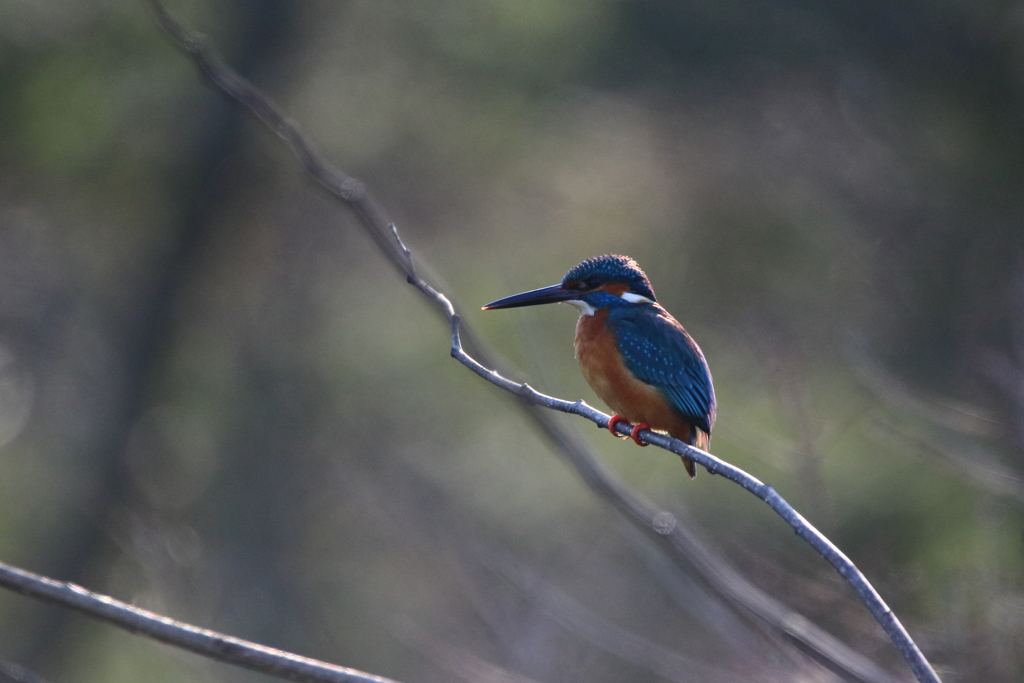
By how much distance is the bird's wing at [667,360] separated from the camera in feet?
8.38

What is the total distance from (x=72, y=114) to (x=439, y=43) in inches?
89.0

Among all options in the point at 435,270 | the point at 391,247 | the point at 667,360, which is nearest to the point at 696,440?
the point at 667,360

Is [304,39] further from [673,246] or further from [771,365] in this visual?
[771,365]

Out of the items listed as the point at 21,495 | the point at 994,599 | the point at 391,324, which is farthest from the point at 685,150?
the point at 21,495

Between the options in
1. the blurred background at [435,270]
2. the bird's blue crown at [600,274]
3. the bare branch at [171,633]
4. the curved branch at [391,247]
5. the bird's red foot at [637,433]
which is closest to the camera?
the bare branch at [171,633]

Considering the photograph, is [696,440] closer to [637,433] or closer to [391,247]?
[637,433]

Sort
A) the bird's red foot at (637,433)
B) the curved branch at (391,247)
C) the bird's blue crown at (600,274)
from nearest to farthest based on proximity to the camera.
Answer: the curved branch at (391,247), the bird's red foot at (637,433), the bird's blue crown at (600,274)

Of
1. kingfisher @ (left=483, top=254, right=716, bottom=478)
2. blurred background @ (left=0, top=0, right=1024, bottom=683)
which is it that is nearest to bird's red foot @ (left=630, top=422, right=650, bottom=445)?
kingfisher @ (left=483, top=254, right=716, bottom=478)

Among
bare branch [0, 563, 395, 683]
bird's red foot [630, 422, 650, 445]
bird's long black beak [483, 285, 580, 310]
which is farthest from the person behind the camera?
bird's long black beak [483, 285, 580, 310]

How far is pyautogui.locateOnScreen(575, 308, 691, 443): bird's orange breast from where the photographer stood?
2.53 metres

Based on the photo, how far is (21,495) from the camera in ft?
23.2

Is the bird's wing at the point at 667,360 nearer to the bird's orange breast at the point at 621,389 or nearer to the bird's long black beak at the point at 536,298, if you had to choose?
the bird's orange breast at the point at 621,389

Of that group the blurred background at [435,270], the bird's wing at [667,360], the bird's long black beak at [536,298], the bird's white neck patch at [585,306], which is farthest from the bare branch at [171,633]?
the blurred background at [435,270]

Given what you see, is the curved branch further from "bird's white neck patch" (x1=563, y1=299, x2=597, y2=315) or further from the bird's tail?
"bird's white neck patch" (x1=563, y1=299, x2=597, y2=315)
